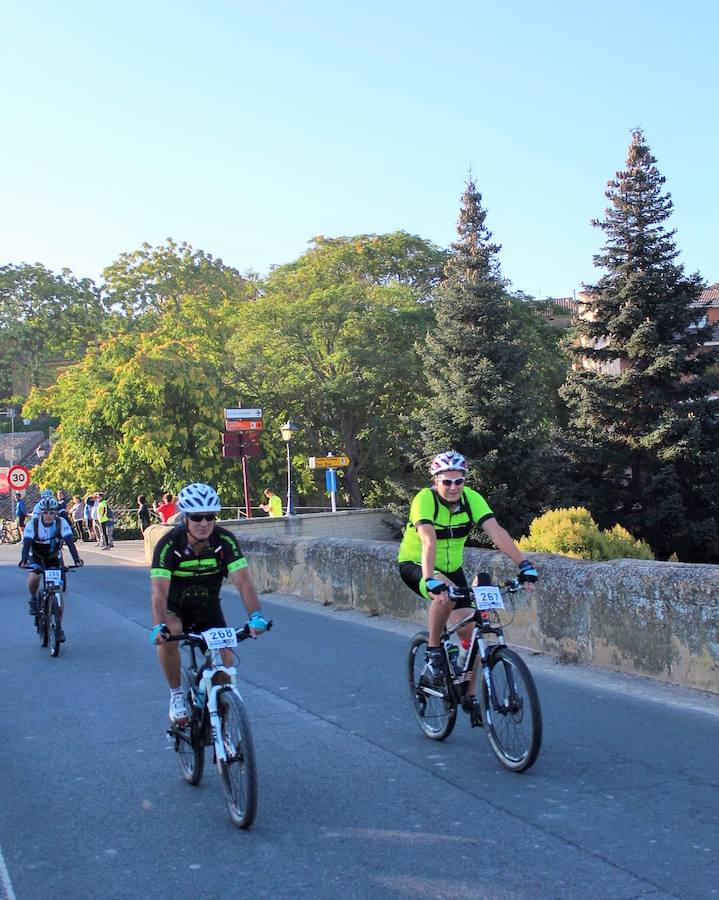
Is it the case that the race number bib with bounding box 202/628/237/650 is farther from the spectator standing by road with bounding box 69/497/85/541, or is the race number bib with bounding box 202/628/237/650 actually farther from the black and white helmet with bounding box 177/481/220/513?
the spectator standing by road with bounding box 69/497/85/541

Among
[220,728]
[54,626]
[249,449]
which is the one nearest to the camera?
[220,728]

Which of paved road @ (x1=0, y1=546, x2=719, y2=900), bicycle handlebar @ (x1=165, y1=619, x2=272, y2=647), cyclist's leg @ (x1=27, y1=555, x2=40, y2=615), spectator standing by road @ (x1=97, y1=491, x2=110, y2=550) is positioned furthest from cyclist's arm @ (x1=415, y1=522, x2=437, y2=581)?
spectator standing by road @ (x1=97, y1=491, x2=110, y2=550)

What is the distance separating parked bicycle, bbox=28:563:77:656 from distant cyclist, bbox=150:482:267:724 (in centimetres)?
603

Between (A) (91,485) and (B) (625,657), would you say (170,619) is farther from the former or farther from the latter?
(A) (91,485)

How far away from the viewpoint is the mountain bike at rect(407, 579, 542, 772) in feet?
19.8

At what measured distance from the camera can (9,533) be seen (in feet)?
151

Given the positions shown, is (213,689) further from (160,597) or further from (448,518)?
(448,518)


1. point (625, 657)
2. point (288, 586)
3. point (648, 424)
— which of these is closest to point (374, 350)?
point (648, 424)

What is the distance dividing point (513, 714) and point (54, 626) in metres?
7.09

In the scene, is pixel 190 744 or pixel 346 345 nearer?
pixel 190 744

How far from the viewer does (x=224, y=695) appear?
5590 mm

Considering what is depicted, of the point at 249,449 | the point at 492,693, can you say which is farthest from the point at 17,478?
the point at 492,693

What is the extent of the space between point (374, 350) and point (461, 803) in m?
35.3

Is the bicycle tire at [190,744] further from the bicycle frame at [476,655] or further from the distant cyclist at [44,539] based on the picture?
the distant cyclist at [44,539]
